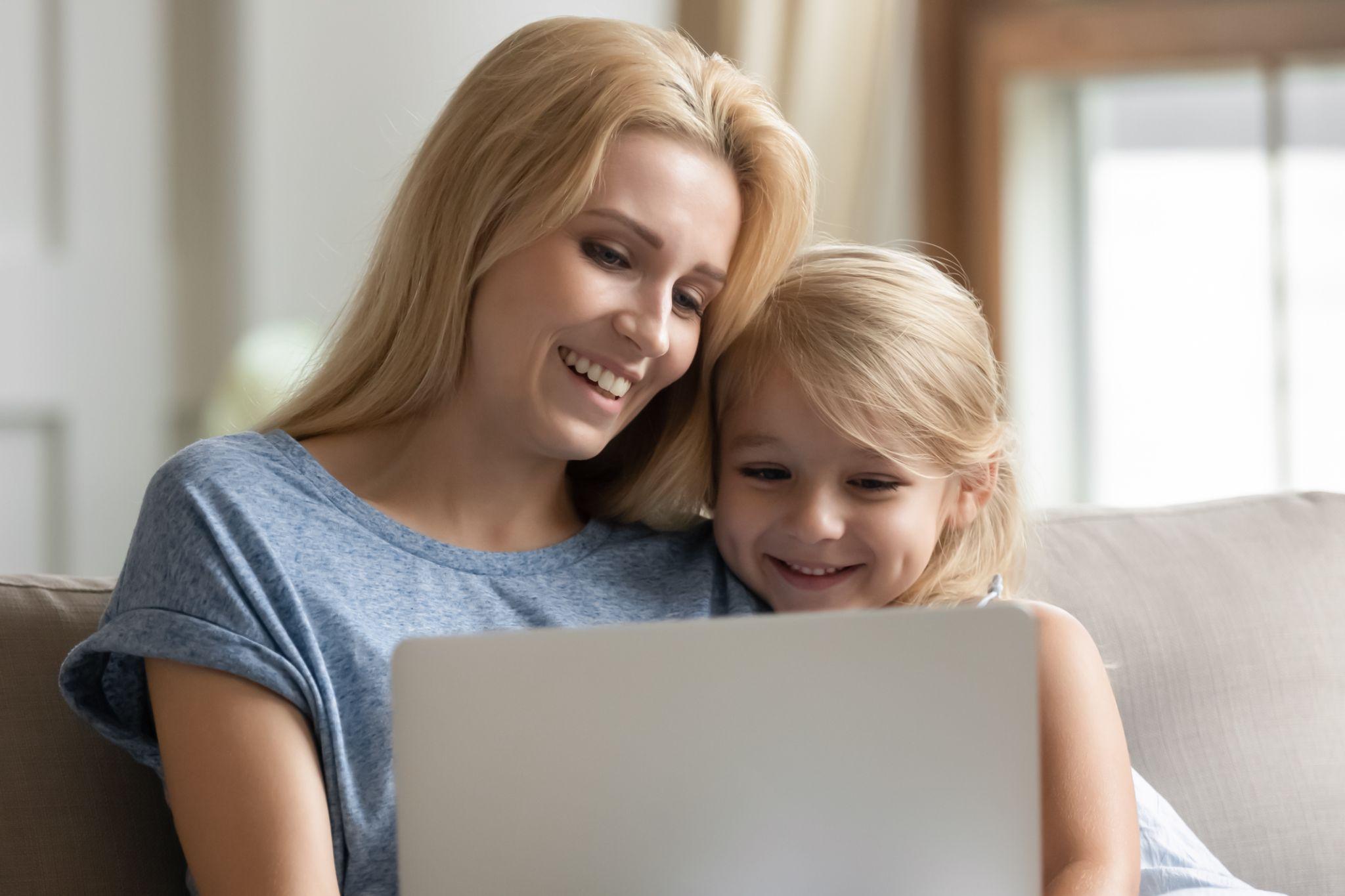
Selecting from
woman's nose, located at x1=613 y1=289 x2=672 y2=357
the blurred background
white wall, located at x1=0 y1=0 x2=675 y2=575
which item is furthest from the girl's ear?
the blurred background

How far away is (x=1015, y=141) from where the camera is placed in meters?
3.50

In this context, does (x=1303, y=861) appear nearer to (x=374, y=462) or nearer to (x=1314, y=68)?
(x=374, y=462)

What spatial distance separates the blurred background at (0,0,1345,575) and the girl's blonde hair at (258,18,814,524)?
1.17 meters

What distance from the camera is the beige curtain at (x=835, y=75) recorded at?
9.62ft

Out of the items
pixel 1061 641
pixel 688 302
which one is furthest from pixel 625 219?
pixel 1061 641

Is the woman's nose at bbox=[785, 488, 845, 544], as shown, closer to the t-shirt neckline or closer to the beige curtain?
the t-shirt neckline

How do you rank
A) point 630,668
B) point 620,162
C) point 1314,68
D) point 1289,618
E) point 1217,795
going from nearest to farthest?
point 630,668
point 620,162
point 1217,795
point 1289,618
point 1314,68

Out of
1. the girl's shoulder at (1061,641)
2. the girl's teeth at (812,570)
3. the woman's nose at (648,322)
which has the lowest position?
the girl's shoulder at (1061,641)

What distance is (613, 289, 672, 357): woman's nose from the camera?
114cm

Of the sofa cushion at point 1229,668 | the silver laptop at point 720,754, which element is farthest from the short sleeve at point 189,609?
the sofa cushion at point 1229,668

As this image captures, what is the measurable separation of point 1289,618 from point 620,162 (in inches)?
37.8

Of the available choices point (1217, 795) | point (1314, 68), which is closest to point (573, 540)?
point (1217, 795)

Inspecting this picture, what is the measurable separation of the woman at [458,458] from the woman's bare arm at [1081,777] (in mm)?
292

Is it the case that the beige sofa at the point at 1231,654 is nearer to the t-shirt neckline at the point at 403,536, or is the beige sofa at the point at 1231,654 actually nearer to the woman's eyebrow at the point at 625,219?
the t-shirt neckline at the point at 403,536
